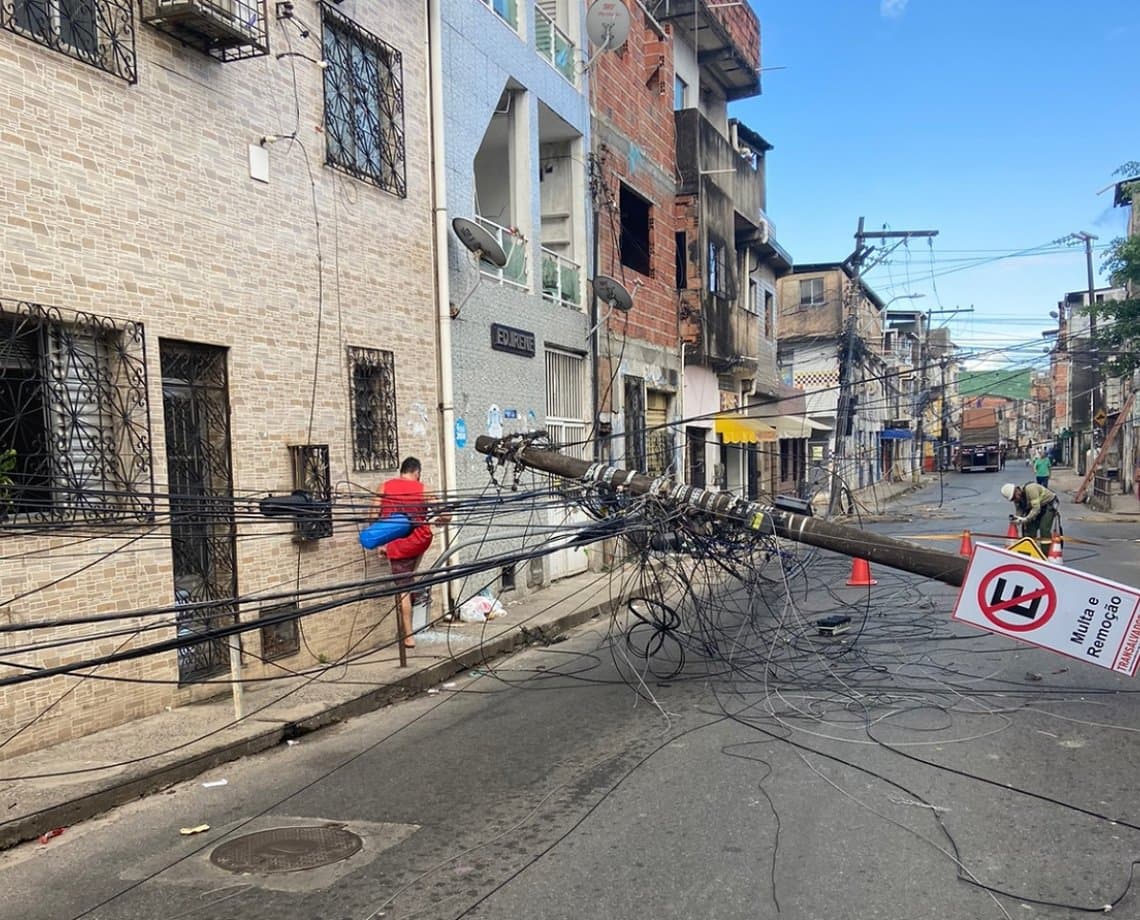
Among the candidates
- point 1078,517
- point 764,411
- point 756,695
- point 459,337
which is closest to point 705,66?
point 764,411

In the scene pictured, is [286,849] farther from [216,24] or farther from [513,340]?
[513,340]

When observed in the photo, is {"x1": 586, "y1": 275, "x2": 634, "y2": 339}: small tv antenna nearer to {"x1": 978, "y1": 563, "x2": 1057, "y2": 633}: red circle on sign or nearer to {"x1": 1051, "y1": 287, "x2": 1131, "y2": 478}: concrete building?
{"x1": 978, "y1": 563, "x2": 1057, "y2": 633}: red circle on sign

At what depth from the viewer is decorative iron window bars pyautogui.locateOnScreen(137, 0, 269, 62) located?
6957 mm

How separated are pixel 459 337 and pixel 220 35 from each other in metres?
4.75

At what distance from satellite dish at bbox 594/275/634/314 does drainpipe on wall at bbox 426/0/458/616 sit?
4506 mm

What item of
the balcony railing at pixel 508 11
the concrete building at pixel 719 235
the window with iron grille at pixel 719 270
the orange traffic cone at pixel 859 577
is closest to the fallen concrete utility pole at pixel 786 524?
the orange traffic cone at pixel 859 577

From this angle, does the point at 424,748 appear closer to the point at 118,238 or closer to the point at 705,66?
the point at 118,238

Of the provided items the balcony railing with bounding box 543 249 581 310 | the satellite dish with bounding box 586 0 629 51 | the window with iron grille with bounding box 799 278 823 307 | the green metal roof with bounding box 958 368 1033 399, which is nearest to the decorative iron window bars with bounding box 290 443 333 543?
the green metal roof with bounding box 958 368 1033 399

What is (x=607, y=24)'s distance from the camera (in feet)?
50.2

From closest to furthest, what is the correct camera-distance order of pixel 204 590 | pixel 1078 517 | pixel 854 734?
pixel 854 734, pixel 204 590, pixel 1078 517

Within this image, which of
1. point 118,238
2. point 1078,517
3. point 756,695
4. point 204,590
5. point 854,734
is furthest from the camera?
point 1078,517

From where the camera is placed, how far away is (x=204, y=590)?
784cm

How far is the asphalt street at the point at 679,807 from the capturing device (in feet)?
13.1

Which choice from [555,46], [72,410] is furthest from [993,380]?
[72,410]
